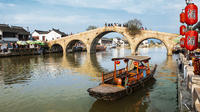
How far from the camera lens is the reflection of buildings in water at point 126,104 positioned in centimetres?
805

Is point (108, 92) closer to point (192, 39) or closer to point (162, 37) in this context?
point (192, 39)

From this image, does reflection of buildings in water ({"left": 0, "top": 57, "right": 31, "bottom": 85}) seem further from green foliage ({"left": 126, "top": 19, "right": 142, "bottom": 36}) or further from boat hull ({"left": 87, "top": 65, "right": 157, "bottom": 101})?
green foliage ({"left": 126, "top": 19, "right": 142, "bottom": 36})

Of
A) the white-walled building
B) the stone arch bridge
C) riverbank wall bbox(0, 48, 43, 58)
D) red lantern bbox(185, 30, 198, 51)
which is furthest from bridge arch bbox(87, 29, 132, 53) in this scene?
red lantern bbox(185, 30, 198, 51)

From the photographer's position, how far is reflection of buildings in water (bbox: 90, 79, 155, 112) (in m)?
8.05

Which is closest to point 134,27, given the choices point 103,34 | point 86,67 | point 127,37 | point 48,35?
point 127,37

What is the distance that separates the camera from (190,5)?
1097cm

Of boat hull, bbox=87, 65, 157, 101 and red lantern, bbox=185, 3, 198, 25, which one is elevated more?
red lantern, bbox=185, 3, 198, 25

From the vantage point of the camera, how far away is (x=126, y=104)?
28.3 feet

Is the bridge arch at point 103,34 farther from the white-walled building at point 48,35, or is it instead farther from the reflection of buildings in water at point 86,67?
the white-walled building at point 48,35

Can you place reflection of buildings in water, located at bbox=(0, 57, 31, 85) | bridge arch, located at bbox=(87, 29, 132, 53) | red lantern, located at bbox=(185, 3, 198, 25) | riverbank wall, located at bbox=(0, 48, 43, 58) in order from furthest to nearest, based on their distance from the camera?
bridge arch, located at bbox=(87, 29, 132, 53), riverbank wall, located at bbox=(0, 48, 43, 58), reflection of buildings in water, located at bbox=(0, 57, 31, 85), red lantern, located at bbox=(185, 3, 198, 25)

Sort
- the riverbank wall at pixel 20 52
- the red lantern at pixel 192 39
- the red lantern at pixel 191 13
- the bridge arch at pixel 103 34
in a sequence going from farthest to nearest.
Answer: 1. the bridge arch at pixel 103 34
2. the riverbank wall at pixel 20 52
3. the red lantern at pixel 191 13
4. the red lantern at pixel 192 39

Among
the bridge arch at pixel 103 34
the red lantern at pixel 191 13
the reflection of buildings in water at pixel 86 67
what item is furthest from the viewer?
the bridge arch at pixel 103 34

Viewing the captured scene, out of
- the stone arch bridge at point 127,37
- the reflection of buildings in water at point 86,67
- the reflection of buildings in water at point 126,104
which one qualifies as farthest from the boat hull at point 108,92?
the stone arch bridge at point 127,37

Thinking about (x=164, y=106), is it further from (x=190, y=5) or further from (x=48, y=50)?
(x=48, y=50)
